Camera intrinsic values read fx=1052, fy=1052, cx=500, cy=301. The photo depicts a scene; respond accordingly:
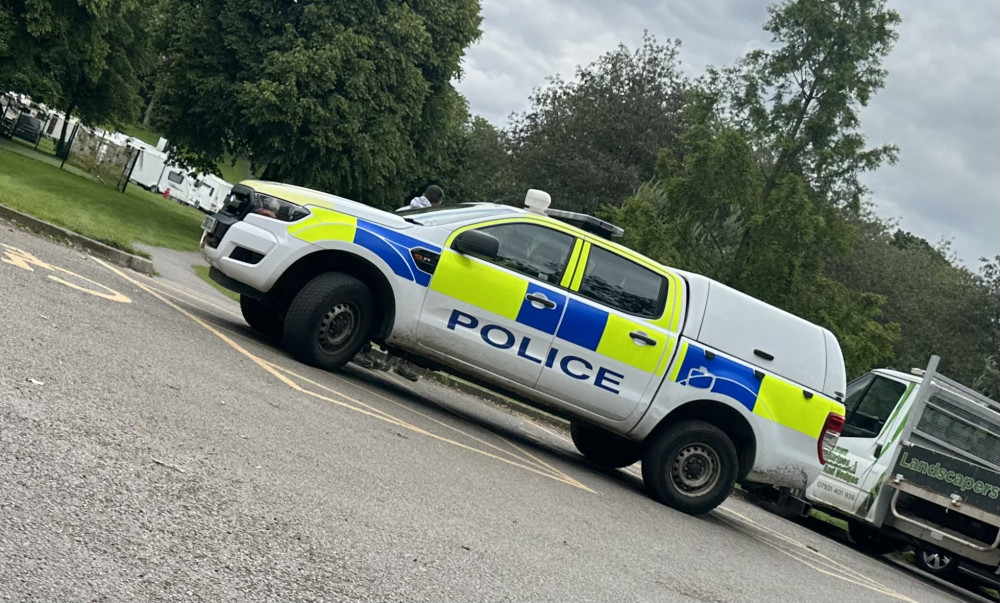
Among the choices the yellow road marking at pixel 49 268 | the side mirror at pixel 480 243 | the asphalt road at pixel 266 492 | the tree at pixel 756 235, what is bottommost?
the asphalt road at pixel 266 492

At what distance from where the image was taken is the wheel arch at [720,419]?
32.4 ft

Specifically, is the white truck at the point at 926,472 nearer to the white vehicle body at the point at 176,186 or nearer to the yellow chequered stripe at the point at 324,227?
the yellow chequered stripe at the point at 324,227

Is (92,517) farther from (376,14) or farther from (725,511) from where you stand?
(376,14)

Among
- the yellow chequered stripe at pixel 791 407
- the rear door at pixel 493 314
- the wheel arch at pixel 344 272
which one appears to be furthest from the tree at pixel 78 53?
the yellow chequered stripe at pixel 791 407

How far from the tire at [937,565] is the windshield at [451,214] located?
806cm

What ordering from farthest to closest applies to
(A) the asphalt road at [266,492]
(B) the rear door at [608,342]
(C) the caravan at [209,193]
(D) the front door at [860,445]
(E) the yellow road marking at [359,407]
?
(C) the caravan at [209,193]
(D) the front door at [860,445]
(B) the rear door at [608,342]
(E) the yellow road marking at [359,407]
(A) the asphalt road at [266,492]

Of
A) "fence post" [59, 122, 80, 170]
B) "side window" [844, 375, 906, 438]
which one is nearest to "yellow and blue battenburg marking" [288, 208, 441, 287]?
"side window" [844, 375, 906, 438]

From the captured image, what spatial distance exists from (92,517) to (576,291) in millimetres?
6057

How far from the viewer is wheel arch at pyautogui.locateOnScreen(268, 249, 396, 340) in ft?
30.8

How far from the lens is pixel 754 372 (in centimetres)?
989

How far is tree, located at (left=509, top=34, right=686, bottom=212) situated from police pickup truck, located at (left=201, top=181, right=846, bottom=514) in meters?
31.8

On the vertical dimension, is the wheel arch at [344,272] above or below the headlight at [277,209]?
below

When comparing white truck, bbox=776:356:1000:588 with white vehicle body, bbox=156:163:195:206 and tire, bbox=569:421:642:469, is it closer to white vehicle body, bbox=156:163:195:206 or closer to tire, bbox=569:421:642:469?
tire, bbox=569:421:642:469

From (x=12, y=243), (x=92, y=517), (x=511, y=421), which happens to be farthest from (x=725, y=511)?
(x=92, y=517)
